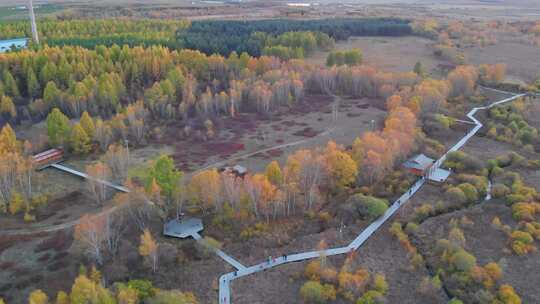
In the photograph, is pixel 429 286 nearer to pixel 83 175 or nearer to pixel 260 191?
pixel 260 191

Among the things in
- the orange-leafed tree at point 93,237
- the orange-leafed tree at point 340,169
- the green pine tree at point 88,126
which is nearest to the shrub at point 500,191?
the orange-leafed tree at point 340,169

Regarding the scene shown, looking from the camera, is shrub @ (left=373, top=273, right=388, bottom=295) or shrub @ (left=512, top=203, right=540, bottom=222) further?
shrub @ (left=512, top=203, right=540, bottom=222)

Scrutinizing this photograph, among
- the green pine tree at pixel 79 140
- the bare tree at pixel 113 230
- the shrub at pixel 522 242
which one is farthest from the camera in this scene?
the green pine tree at pixel 79 140

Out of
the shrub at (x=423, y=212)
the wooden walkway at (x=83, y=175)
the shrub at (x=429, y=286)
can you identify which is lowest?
the shrub at (x=429, y=286)

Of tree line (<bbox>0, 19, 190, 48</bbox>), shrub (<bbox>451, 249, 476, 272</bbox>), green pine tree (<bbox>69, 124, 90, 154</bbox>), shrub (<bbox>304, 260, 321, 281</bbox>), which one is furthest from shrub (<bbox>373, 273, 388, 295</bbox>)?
tree line (<bbox>0, 19, 190, 48</bbox>)

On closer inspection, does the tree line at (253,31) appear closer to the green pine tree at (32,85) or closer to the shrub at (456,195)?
the green pine tree at (32,85)

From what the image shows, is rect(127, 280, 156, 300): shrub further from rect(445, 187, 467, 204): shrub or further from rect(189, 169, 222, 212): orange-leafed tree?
rect(445, 187, 467, 204): shrub

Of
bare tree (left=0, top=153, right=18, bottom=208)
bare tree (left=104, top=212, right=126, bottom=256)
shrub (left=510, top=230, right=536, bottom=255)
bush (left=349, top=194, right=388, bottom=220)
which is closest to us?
bare tree (left=104, top=212, right=126, bottom=256)

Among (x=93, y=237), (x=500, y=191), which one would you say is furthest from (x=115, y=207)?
(x=500, y=191)

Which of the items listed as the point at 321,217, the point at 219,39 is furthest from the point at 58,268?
the point at 219,39

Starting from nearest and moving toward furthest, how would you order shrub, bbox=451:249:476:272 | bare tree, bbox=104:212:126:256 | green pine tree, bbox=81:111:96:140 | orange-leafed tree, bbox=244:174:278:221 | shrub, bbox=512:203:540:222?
shrub, bbox=451:249:476:272
bare tree, bbox=104:212:126:256
orange-leafed tree, bbox=244:174:278:221
shrub, bbox=512:203:540:222
green pine tree, bbox=81:111:96:140
